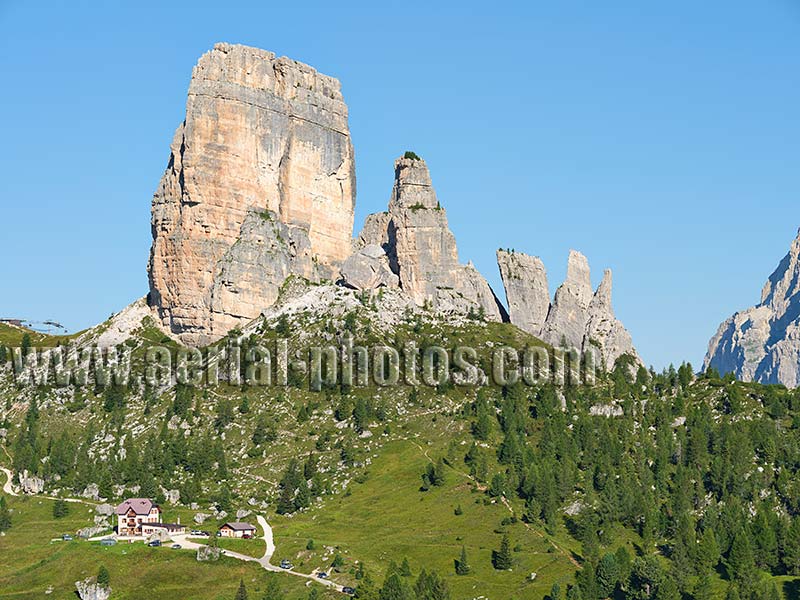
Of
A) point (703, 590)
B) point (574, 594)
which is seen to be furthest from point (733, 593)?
point (574, 594)

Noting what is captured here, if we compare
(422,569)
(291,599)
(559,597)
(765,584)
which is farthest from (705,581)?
(291,599)

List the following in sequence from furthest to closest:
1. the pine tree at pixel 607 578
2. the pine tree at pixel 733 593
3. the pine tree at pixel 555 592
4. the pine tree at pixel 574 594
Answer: the pine tree at pixel 607 578 < the pine tree at pixel 555 592 < the pine tree at pixel 574 594 < the pine tree at pixel 733 593

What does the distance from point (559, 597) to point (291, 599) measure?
38583mm

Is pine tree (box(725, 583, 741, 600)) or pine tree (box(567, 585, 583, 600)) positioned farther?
pine tree (box(567, 585, 583, 600))

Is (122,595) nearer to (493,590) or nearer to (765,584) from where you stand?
(493,590)

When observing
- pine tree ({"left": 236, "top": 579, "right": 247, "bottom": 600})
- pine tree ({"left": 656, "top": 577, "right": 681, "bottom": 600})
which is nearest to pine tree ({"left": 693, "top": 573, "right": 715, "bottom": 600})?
pine tree ({"left": 656, "top": 577, "right": 681, "bottom": 600})

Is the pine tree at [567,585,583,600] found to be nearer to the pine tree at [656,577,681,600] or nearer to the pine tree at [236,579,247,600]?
the pine tree at [656,577,681,600]

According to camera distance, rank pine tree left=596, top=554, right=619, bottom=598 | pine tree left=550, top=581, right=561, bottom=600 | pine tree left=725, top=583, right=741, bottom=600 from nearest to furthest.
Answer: pine tree left=725, top=583, right=741, bottom=600 → pine tree left=550, top=581, right=561, bottom=600 → pine tree left=596, top=554, right=619, bottom=598

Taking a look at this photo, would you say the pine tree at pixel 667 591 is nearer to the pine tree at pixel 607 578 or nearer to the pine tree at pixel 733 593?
the pine tree at pixel 607 578

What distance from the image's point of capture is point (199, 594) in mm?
199875

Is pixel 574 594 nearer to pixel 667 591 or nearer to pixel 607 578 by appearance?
pixel 607 578

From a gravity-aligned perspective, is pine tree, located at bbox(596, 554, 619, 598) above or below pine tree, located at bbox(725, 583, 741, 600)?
above

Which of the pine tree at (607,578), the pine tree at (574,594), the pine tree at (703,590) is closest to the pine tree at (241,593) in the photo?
the pine tree at (574,594)

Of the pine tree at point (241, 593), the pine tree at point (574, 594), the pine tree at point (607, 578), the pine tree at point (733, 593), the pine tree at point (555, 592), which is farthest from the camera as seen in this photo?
the pine tree at point (607, 578)
